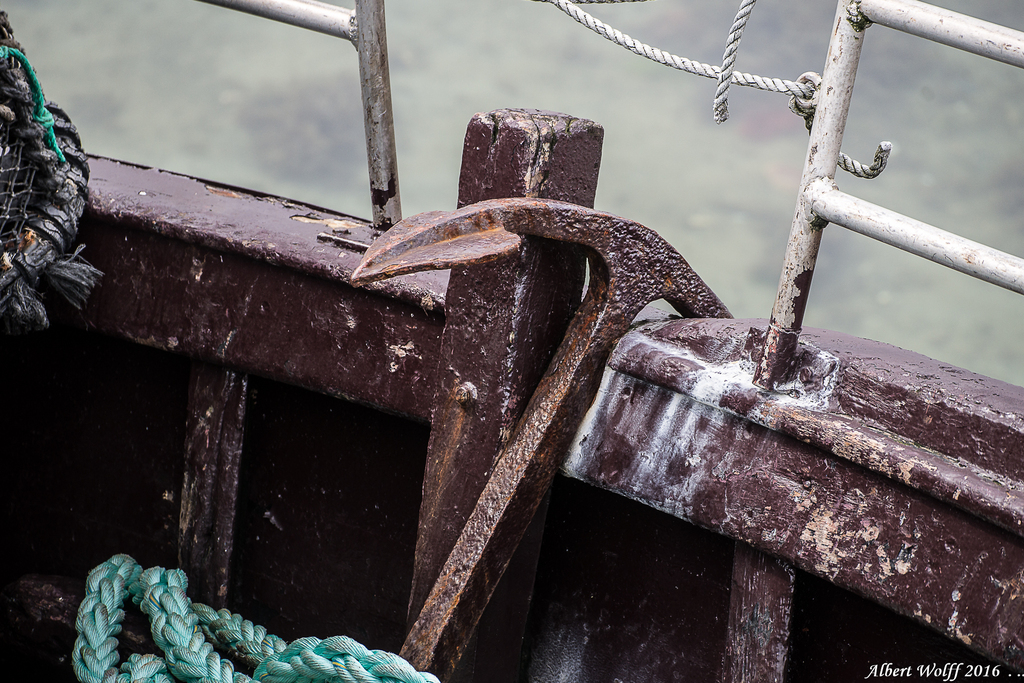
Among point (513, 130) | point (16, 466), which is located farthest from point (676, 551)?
point (16, 466)

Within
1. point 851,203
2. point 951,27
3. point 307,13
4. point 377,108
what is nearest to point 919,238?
point 851,203

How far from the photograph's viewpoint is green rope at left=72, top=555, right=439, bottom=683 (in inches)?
39.5

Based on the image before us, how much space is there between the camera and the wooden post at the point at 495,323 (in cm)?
100

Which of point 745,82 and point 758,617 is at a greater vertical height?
point 745,82

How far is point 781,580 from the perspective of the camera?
102cm

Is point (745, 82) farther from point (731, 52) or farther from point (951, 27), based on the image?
point (951, 27)

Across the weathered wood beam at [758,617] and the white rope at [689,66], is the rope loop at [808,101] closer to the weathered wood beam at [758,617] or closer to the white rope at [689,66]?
the white rope at [689,66]

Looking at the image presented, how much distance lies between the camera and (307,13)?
4.78ft

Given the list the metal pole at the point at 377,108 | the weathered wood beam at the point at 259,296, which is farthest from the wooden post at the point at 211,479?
the metal pole at the point at 377,108

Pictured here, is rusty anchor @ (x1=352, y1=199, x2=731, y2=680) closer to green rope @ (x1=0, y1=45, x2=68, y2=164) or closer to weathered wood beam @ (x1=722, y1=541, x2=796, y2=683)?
weathered wood beam @ (x1=722, y1=541, x2=796, y2=683)

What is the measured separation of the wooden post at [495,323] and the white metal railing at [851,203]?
245mm

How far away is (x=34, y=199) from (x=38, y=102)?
0.14 metres

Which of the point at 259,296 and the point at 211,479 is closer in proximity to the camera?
the point at 259,296

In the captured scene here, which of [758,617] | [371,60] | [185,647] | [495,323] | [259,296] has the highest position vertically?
[371,60]
